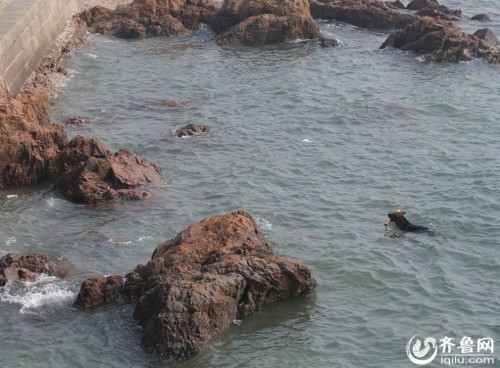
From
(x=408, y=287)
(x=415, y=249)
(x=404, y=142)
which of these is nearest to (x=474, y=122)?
(x=404, y=142)

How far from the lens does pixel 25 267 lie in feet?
→ 61.7

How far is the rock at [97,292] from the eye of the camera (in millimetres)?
17500

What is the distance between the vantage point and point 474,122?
30.3m

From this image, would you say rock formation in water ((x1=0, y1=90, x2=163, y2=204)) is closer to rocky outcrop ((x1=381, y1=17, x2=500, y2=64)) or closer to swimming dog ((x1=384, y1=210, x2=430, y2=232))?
swimming dog ((x1=384, y1=210, x2=430, y2=232))

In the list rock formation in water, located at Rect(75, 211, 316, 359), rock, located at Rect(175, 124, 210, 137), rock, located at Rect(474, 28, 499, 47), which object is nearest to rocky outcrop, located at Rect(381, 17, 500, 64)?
rock, located at Rect(474, 28, 499, 47)

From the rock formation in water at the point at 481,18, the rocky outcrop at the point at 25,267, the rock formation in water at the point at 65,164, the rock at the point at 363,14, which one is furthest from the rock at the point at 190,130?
the rock formation in water at the point at 481,18

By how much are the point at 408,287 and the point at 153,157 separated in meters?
10.4

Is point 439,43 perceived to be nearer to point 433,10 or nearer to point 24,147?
point 433,10

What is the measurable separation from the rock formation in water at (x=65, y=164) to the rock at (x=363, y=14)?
70.5ft

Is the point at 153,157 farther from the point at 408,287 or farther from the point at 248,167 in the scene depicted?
the point at 408,287

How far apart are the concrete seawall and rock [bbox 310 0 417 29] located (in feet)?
45.1

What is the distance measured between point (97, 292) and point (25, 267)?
227cm

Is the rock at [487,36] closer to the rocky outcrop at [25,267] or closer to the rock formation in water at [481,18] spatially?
the rock formation in water at [481,18]

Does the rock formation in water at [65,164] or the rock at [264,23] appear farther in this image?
the rock at [264,23]
